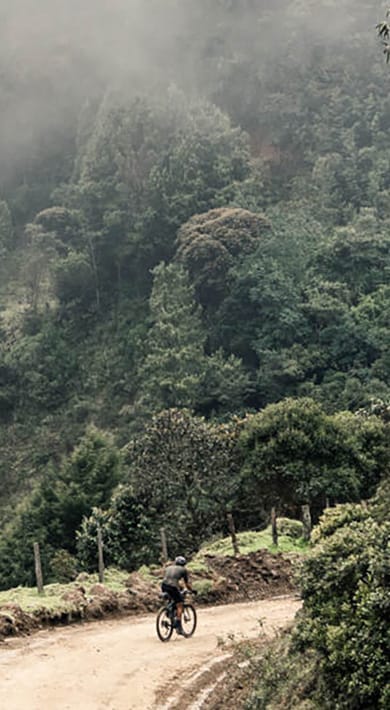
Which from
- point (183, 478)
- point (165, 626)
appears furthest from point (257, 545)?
point (165, 626)

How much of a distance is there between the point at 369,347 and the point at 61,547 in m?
29.2

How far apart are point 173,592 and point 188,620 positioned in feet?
2.79

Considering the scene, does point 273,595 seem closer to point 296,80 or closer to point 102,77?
point 296,80

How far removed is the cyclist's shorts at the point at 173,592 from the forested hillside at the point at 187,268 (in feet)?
43.2

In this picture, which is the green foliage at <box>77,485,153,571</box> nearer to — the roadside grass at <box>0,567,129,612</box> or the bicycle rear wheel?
the roadside grass at <box>0,567,129,612</box>

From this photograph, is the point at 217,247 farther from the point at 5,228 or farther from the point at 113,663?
the point at 113,663

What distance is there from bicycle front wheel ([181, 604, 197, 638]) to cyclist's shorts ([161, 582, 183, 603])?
35 centimetres

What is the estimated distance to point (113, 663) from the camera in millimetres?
12062

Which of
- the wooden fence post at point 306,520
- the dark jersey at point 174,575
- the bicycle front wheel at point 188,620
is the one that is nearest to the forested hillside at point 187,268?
the wooden fence post at point 306,520

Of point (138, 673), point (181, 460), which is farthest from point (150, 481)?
point (138, 673)

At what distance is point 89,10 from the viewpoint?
10450 centimetres

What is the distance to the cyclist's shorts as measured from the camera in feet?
45.3

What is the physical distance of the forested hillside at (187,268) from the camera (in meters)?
30.8

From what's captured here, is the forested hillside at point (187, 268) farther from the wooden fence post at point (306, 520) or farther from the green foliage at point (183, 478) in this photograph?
the wooden fence post at point (306, 520)
